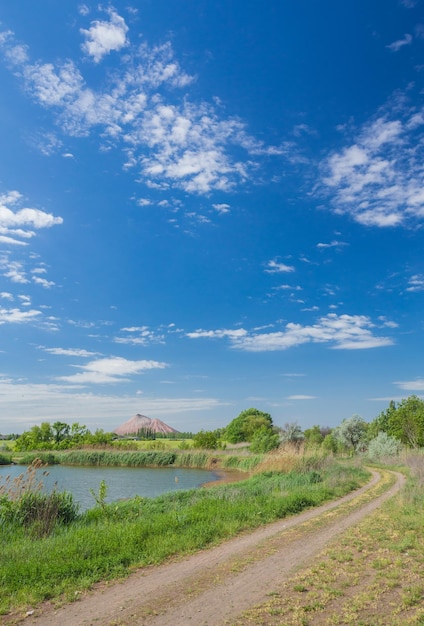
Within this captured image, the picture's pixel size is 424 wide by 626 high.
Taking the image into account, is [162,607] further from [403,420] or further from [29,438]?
[29,438]

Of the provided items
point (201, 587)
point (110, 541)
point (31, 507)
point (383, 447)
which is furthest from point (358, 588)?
point (383, 447)

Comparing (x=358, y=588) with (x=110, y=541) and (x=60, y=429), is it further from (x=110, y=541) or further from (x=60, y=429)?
(x=60, y=429)

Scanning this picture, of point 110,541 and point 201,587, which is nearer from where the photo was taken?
point 201,587

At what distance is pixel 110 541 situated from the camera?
866 cm

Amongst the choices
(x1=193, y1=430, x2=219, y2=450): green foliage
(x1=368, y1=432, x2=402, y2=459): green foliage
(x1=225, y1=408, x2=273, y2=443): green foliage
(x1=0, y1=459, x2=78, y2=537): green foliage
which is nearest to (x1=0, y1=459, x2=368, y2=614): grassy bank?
(x1=0, y1=459, x2=78, y2=537): green foliage

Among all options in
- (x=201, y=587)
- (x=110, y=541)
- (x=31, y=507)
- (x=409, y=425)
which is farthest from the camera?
(x=409, y=425)

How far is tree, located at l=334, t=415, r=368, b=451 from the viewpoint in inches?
2427

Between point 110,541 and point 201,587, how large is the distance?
9.41 feet

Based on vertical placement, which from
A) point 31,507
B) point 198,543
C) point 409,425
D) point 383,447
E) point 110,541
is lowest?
point 198,543

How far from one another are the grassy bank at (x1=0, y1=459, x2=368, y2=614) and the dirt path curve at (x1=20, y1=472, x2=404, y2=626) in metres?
0.46

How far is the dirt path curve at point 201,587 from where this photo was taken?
5.49 m

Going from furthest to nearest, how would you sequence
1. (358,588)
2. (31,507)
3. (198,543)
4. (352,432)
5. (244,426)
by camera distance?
(244,426)
(352,432)
(31,507)
(198,543)
(358,588)

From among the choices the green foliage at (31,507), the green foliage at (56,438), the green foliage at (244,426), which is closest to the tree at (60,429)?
the green foliage at (56,438)

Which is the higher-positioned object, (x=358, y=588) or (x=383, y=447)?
(x=383, y=447)
